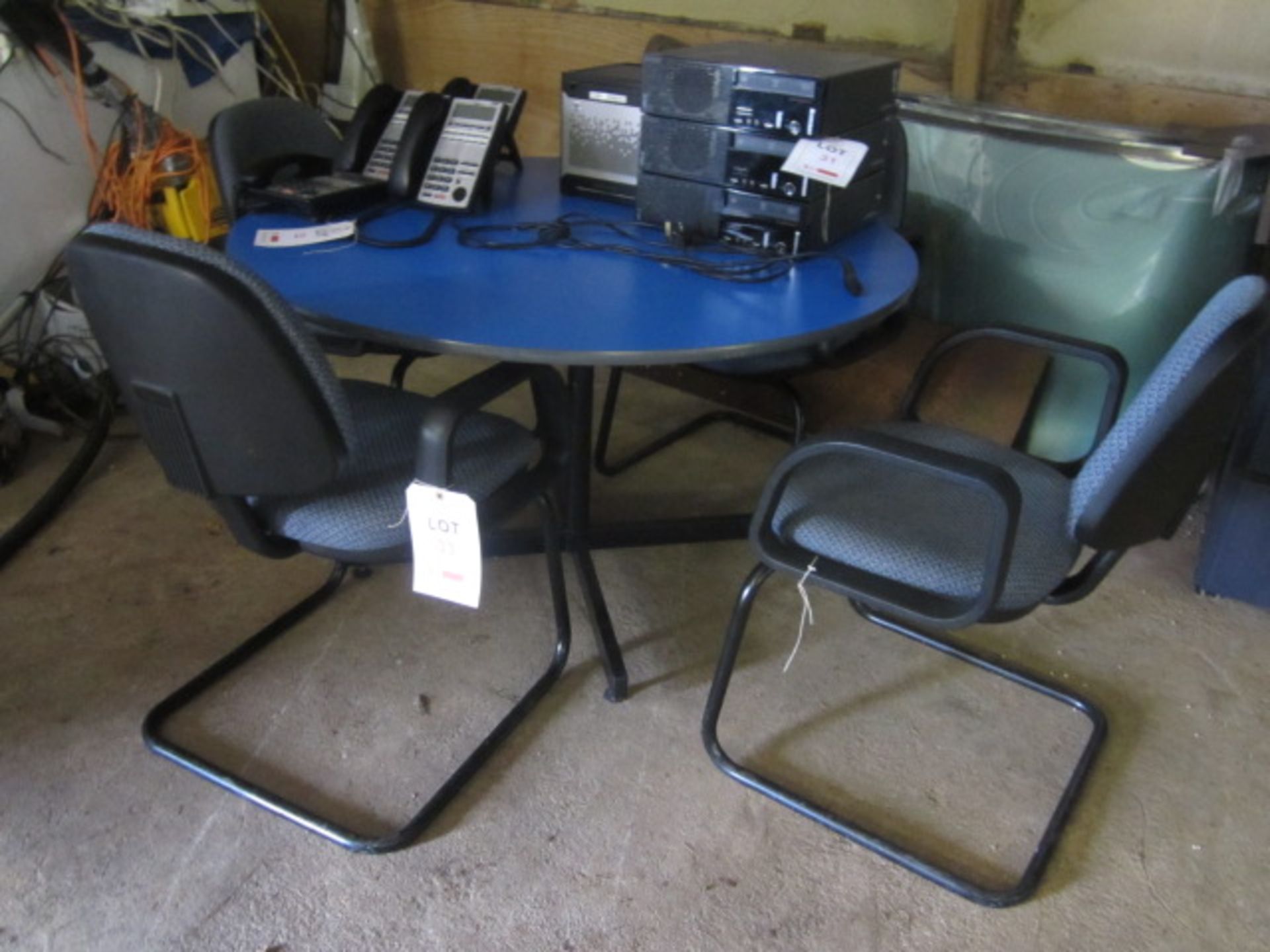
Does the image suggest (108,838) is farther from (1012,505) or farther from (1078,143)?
(1078,143)

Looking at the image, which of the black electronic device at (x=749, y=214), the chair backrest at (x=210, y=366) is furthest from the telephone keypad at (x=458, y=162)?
the chair backrest at (x=210, y=366)

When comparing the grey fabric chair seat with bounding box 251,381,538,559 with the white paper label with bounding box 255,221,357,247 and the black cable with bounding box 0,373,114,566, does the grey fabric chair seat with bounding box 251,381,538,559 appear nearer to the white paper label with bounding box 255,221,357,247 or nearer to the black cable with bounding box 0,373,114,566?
the white paper label with bounding box 255,221,357,247

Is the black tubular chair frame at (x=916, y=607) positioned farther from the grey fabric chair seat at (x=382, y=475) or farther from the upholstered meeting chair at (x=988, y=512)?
the grey fabric chair seat at (x=382, y=475)

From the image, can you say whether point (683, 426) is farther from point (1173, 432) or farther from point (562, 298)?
point (1173, 432)

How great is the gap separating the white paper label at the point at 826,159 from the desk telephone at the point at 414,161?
0.55 meters

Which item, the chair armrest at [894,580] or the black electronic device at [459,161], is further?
the black electronic device at [459,161]

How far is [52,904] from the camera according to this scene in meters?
1.32

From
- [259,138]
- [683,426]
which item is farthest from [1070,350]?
[259,138]

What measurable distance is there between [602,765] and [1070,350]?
3.13ft

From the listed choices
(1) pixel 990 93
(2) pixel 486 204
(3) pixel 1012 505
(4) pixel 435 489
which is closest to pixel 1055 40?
(1) pixel 990 93

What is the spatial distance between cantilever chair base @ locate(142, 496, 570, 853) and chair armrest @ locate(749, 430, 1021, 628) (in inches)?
15.4

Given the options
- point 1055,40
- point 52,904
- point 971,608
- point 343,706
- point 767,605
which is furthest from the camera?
point 1055,40

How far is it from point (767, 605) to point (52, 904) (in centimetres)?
124

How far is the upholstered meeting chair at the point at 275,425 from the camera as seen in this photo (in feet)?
Result: 3.35
